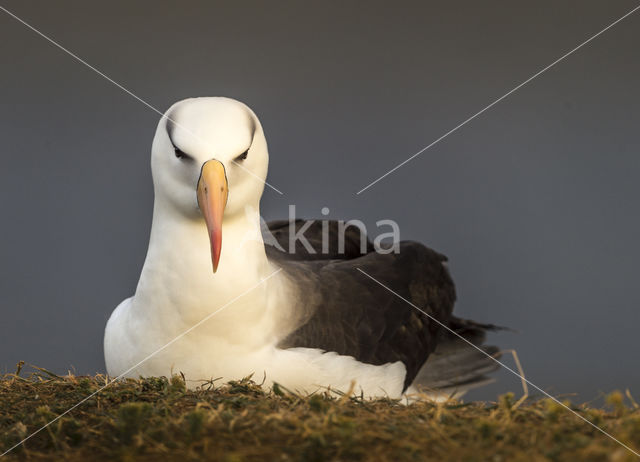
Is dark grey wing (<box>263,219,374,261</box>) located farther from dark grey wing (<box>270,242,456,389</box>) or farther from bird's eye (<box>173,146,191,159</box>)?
bird's eye (<box>173,146,191,159</box>)

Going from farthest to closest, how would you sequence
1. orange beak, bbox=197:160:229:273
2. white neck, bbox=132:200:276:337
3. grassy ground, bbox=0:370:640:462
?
white neck, bbox=132:200:276:337
orange beak, bbox=197:160:229:273
grassy ground, bbox=0:370:640:462

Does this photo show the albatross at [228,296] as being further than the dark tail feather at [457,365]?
No

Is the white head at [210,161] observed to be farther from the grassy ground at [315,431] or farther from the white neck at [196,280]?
the grassy ground at [315,431]

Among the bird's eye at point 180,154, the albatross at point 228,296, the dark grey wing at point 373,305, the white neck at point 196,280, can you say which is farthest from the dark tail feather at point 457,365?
the bird's eye at point 180,154

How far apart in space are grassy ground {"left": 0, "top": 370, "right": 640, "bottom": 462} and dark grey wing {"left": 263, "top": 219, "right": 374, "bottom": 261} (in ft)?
5.76

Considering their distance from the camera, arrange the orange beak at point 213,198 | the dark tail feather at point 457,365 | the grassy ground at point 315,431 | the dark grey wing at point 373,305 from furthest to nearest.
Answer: the dark tail feather at point 457,365 → the dark grey wing at point 373,305 → the orange beak at point 213,198 → the grassy ground at point 315,431

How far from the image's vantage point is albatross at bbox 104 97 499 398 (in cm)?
276

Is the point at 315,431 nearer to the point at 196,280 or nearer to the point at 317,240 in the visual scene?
the point at 196,280

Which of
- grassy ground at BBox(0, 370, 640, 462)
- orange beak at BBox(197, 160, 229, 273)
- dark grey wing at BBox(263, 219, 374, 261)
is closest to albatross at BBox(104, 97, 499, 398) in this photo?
orange beak at BBox(197, 160, 229, 273)

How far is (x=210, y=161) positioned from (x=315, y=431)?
1.34 m

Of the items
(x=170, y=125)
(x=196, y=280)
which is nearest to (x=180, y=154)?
(x=170, y=125)

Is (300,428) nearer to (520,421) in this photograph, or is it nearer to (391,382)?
(520,421)

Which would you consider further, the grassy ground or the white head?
the white head

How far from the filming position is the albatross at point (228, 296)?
2764 millimetres
